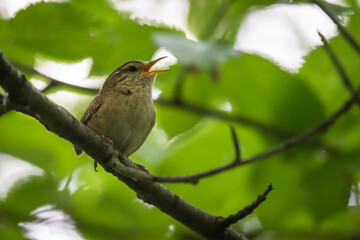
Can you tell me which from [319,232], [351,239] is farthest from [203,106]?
[351,239]

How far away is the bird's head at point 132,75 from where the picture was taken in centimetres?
458

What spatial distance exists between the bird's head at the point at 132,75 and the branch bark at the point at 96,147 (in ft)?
4.79

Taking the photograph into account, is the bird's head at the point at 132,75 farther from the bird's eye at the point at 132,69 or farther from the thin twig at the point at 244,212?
the thin twig at the point at 244,212

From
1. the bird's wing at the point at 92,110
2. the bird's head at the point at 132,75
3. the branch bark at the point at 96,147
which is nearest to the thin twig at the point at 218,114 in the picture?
the bird's wing at the point at 92,110

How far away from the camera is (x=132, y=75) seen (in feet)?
15.6

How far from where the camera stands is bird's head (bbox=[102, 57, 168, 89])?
4.58m

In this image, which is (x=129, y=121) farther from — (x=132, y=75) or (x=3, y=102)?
(x=3, y=102)

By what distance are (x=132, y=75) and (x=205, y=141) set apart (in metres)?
1.39

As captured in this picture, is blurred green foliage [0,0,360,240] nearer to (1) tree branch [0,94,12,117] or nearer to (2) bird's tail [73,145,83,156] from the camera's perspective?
(2) bird's tail [73,145,83,156]

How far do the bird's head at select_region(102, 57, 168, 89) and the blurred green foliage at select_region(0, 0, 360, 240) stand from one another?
2.23 feet

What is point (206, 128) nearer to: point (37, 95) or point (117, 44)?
point (117, 44)

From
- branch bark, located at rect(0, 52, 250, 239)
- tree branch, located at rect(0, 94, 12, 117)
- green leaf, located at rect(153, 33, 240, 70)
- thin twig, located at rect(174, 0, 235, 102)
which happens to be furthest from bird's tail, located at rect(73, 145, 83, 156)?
tree branch, located at rect(0, 94, 12, 117)

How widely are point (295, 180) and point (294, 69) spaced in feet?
2.83

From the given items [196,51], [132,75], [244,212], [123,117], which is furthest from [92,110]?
[244,212]
